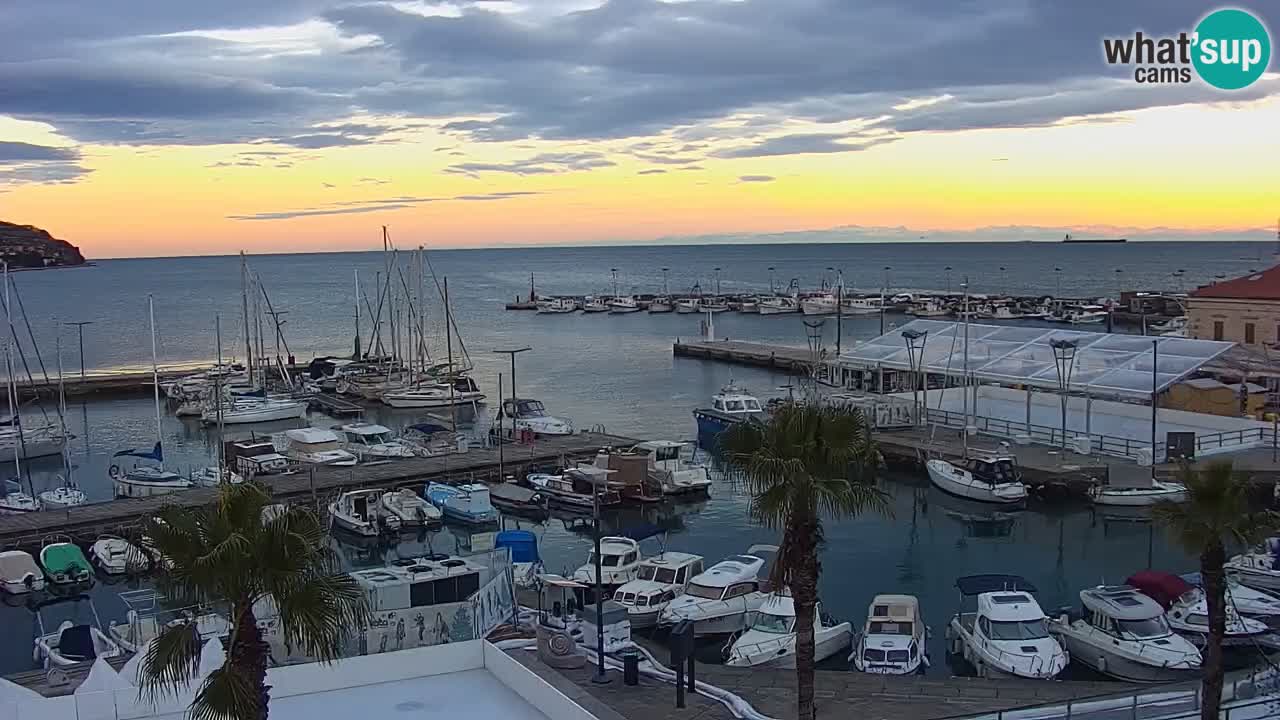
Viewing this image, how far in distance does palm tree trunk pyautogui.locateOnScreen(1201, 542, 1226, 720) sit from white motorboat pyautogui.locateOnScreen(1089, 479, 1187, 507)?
2569cm

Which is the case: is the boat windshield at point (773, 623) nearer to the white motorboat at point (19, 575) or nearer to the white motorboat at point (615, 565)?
the white motorboat at point (615, 565)

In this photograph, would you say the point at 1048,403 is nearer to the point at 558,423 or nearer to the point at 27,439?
the point at 558,423

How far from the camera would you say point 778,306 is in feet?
503

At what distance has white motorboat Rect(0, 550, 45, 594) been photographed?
33.8m

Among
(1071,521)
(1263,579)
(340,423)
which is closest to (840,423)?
(1263,579)

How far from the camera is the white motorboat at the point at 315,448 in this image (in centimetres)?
4903

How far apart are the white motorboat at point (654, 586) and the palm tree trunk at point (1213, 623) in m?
15.4

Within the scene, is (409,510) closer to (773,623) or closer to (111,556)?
(111,556)

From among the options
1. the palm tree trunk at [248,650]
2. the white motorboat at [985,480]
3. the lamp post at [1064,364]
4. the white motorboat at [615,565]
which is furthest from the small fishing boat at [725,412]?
the palm tree trunk at [248,650]

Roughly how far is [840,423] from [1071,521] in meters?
28.8

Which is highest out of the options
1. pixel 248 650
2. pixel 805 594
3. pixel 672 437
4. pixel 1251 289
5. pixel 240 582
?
pixel 1251 289

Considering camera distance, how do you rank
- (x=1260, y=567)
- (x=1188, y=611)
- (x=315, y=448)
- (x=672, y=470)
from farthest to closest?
1. (x=315, y=448)
2. (x=672, y=470)
3. (x=1260, y=567)
4. (x=1188, y=611)

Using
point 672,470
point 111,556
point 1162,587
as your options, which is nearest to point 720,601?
point 1162,587

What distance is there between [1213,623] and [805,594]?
17.1 ft
